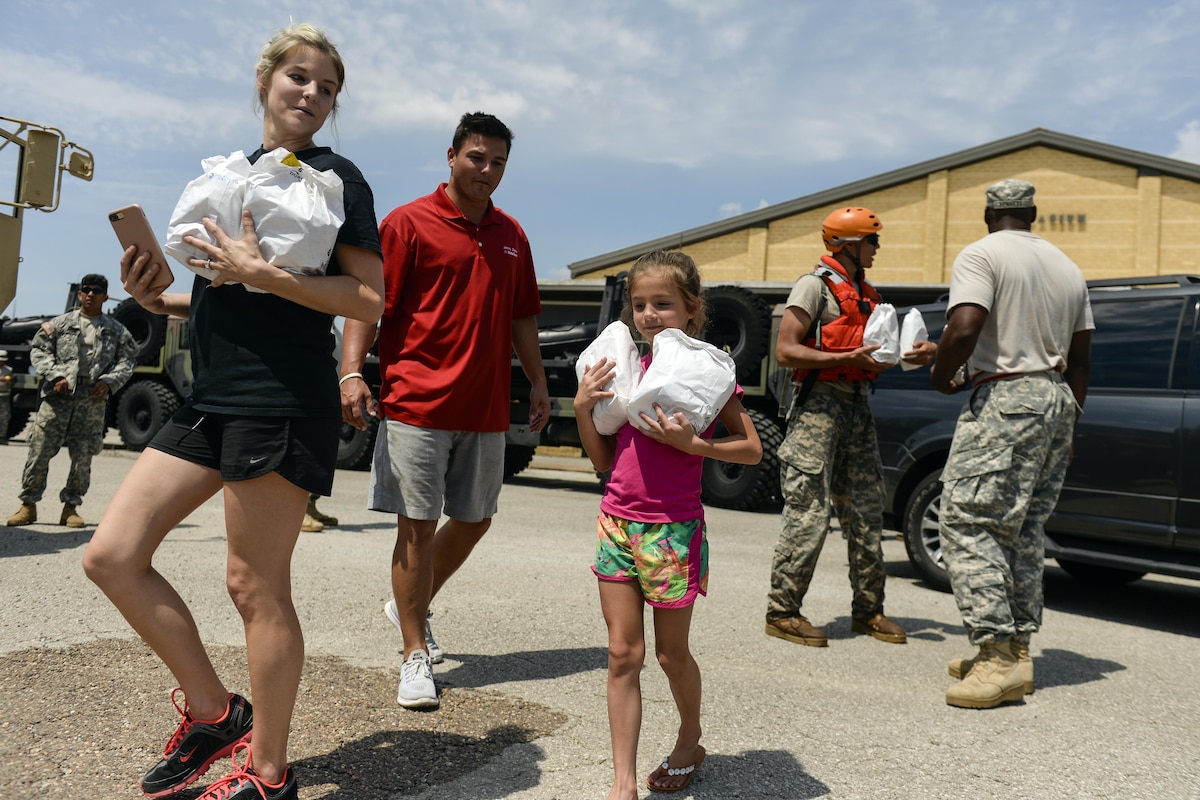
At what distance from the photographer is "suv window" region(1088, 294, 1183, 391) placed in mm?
5543

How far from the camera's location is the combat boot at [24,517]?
7125mm

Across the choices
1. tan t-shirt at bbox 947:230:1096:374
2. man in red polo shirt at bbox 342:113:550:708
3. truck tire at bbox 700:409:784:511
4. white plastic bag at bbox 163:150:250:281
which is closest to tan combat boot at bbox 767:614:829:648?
tan t-shirt at bbox 947:230:1096:374

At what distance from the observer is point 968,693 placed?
3.69m

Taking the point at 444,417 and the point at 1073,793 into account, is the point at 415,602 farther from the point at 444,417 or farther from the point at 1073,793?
the point at 1073,793

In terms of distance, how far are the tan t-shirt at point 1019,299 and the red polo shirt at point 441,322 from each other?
1.89m

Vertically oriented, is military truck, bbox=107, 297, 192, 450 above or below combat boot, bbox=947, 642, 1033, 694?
above

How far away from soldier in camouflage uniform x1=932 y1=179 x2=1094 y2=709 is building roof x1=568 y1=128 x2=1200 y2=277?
18.9 m

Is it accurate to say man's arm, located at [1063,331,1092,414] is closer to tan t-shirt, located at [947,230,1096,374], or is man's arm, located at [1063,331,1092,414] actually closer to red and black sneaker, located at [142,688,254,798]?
tan t-shirt, located at [947,230,1096,374]

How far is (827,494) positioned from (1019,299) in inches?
47.9

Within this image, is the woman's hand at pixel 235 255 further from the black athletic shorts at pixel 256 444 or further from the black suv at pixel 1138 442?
the black suv at pixel 1138 442

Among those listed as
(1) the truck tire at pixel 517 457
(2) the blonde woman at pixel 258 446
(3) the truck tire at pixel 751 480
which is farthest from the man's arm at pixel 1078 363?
(1) the truck tire at pixel 517 457

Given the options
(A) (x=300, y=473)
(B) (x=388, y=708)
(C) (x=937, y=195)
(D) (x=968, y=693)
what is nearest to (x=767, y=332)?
(D) (x=968, y=693)

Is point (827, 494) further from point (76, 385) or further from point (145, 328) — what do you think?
point (145, 328)

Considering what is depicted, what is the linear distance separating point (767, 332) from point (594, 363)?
29.0 feet
